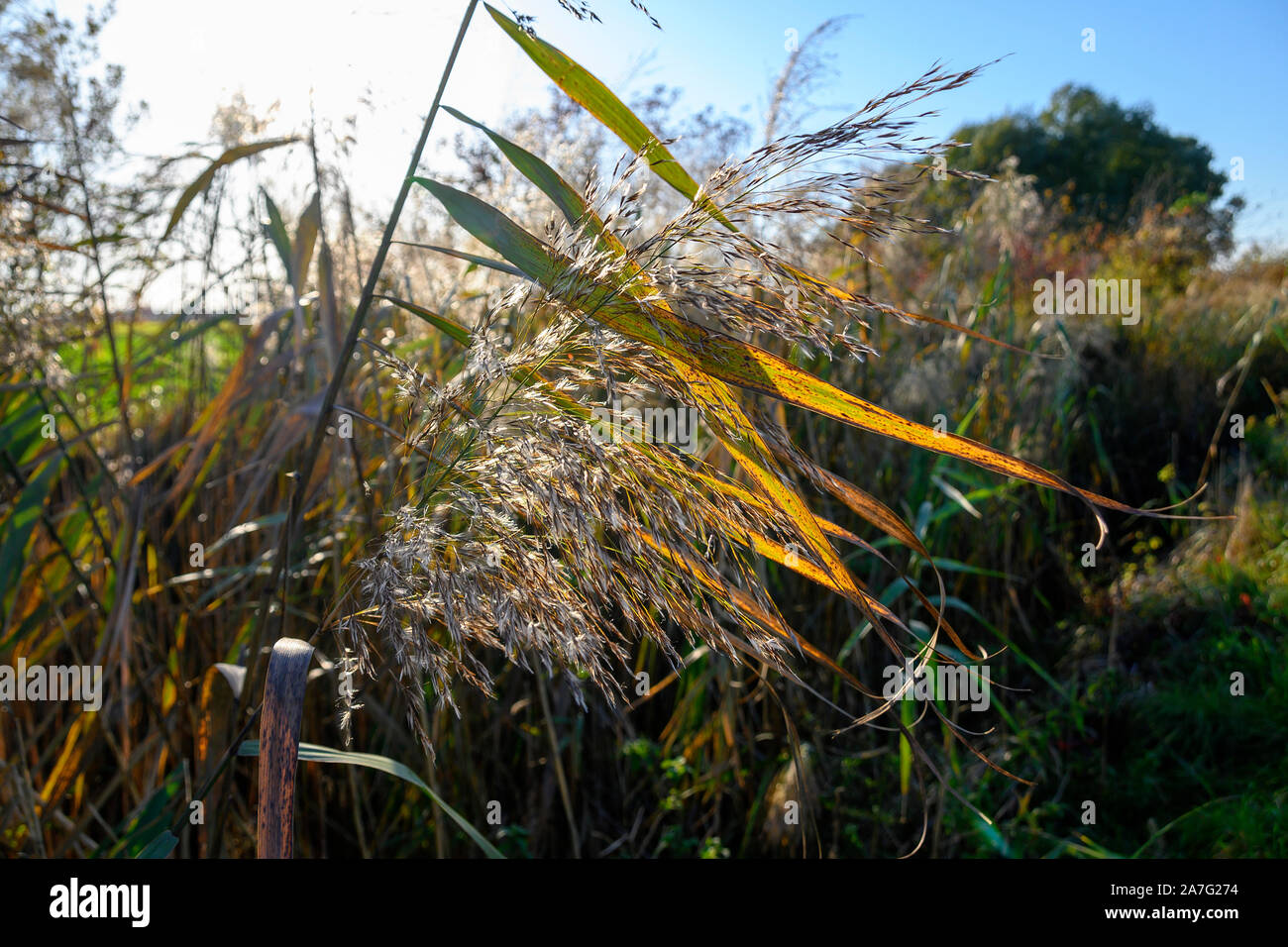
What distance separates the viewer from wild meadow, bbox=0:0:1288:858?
79 cm

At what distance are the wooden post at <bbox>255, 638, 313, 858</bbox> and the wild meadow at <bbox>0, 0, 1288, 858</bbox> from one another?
0.19 ft

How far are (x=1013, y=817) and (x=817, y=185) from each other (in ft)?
7.48

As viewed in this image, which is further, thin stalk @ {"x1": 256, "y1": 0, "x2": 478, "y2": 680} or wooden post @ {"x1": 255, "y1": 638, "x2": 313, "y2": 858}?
thin stalk @ {"x1": 256, "y1": 0, "x2": 478, "y2": 680}

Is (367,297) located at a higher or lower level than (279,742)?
higher

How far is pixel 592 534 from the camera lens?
0.80 m

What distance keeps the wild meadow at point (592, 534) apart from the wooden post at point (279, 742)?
57mm

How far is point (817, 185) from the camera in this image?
2.44ft

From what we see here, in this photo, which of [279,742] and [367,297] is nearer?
[279,742]

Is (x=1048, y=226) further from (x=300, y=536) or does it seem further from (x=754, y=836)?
(x=300, y=536)

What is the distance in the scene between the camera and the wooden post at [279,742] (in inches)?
29.6

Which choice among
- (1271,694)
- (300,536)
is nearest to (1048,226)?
(1271,694)

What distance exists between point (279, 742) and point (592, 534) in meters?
0.36

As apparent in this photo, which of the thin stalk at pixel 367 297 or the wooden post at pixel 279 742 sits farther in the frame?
the thin stalk at pixel 367 297

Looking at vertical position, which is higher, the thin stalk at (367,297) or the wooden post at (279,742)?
the thin stalk at (367,297)
